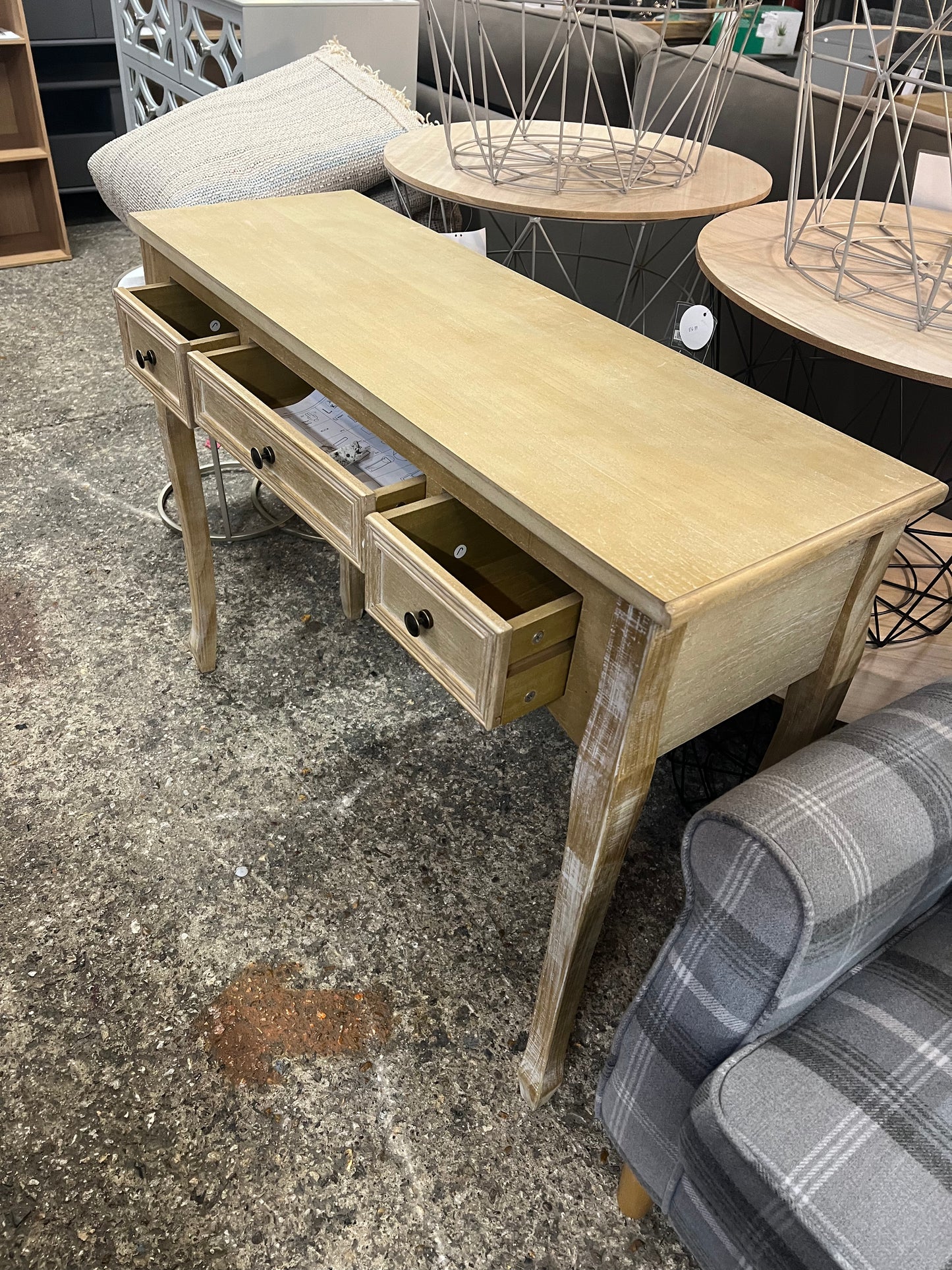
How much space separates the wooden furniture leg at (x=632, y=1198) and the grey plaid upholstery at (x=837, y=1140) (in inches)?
6.8

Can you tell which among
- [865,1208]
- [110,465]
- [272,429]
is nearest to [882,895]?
[865,1208]

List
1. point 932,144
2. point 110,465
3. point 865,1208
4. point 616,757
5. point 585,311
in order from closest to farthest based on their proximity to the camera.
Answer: point 865,1208
point 616,757
point 585,311
point 932,144
point 110,465

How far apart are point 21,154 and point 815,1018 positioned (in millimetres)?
3339

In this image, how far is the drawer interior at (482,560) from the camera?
35.8 inches

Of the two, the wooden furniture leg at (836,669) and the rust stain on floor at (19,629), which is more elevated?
the wooden furniture leg at (836,669)

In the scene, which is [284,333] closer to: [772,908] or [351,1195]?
[772,908]

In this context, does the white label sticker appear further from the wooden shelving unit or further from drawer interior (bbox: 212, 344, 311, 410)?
the wooden shelving unit

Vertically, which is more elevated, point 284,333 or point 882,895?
point 284,333

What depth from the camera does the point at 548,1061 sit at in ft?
3.54

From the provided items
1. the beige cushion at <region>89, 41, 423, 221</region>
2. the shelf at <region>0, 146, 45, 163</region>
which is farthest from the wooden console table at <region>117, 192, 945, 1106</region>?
the shelf at <region>0, 146, 45, 163</region>

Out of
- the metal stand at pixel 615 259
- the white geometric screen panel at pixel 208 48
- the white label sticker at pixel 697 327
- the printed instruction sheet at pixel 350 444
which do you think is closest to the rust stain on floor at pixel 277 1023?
the printed instruction sheet at pixel 350 444

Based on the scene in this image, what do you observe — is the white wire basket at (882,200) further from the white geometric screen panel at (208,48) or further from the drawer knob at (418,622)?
the white geometric screen panel at (208,48)

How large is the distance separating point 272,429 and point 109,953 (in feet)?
2.40

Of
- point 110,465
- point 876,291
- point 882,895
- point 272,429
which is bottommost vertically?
point 110,465
